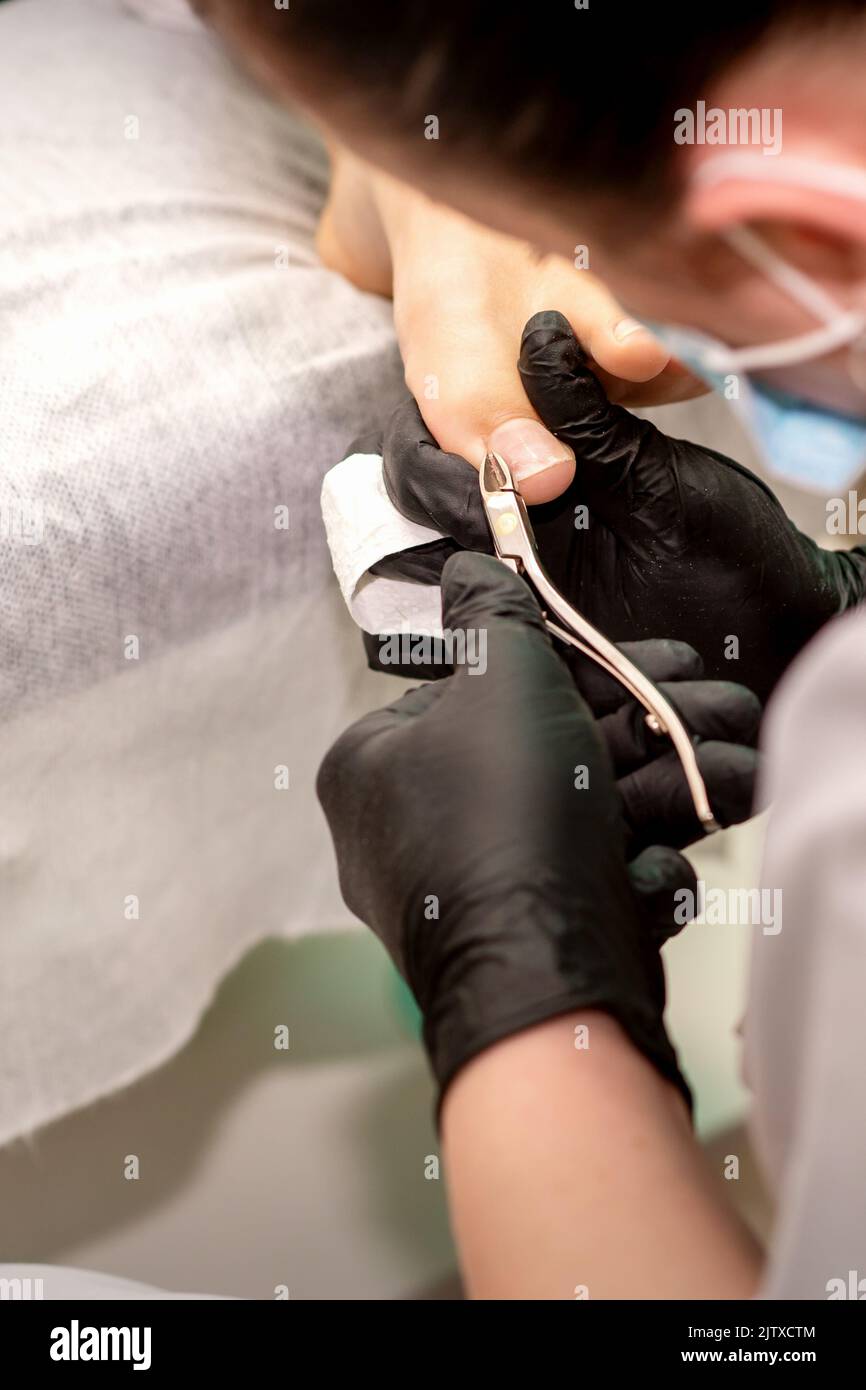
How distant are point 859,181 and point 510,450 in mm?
316

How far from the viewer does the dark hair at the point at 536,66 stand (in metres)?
0.36

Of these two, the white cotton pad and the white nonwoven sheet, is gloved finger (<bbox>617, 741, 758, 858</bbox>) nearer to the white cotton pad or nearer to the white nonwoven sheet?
the white cotton pad

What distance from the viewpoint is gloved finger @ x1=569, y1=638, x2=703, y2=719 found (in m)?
0.61

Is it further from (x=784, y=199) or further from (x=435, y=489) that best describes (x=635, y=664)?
(x=784, y=199)

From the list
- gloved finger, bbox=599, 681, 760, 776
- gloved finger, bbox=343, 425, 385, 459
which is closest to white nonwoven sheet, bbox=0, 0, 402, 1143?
gloved finger, bbox=343, 425, 385, 459

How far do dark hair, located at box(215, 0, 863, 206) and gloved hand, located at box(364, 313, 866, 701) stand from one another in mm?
287

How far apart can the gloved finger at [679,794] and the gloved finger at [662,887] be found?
0.06 ft

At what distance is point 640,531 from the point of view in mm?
711

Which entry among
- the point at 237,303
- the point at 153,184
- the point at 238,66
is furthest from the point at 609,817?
the point at 238,66

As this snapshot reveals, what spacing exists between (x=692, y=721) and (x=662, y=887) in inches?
3.5

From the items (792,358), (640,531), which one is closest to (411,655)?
(640,531)

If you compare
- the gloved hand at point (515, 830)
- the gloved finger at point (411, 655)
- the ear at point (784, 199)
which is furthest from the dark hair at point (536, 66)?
the gloved finger at point (411, 655)

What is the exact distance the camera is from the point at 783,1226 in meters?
0.38
